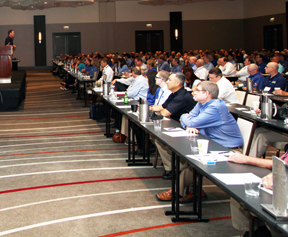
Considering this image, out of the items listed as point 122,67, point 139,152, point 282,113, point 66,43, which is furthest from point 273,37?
point 282,113

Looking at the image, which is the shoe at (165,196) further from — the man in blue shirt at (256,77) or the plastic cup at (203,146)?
the man in blue shirt at (256,77)

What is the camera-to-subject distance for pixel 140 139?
589cm

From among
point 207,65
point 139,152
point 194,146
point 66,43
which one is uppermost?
point 66,43

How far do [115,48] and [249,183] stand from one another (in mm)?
24090

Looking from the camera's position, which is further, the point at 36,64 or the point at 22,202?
the point at 36,64

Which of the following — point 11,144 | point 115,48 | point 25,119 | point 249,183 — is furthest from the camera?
point 115,48

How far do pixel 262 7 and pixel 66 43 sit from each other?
1308 centimetres

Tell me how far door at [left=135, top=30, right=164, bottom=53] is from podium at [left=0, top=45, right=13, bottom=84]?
15545 millimetres

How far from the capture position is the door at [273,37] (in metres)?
20.8

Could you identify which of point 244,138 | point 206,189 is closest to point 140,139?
point 206,189

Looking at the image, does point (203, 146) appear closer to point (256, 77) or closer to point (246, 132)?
point (246, 132)

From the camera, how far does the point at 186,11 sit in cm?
2552

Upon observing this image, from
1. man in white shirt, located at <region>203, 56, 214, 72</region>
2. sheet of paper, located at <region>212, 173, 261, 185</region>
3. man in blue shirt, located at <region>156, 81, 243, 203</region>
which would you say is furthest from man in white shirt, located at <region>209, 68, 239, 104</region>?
man in white shirt, located at <region>203, 56, 214, 72</region>

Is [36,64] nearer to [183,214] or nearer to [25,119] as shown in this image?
[25,119]
